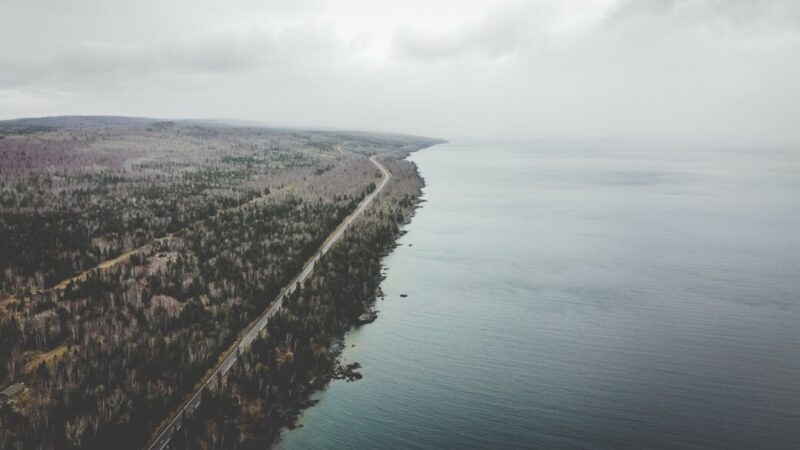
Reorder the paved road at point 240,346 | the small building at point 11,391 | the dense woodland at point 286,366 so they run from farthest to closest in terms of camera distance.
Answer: the small building at point 11,391 → the dense woodland at point 286,366 → the paved road at point 240,346

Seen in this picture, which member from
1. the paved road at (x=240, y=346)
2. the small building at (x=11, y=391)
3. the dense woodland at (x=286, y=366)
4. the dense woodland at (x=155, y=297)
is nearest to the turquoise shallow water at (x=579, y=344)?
the dense woodland at (x=286, y=366)

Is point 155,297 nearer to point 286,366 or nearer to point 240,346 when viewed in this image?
point 240,346

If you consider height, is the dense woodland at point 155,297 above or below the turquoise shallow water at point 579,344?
above

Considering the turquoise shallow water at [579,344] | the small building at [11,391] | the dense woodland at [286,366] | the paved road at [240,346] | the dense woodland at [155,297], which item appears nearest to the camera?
the paved road at [240,346]

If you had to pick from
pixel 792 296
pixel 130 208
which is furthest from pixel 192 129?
pixel 792 296

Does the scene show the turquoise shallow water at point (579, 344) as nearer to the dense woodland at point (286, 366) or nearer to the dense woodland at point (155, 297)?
the dense woodland at point (286, 366)

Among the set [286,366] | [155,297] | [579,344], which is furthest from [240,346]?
[579,344]

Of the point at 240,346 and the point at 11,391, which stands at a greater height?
the point at 11,391
